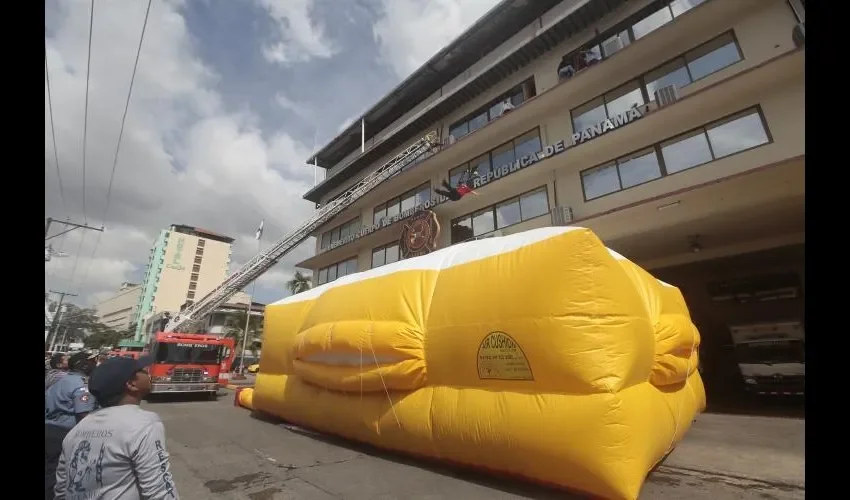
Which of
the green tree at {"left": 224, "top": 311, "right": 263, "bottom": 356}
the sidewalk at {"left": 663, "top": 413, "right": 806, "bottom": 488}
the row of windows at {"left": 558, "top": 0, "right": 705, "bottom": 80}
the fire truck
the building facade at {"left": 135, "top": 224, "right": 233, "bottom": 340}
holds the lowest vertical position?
the sidewalk at {"left": 663, "top": 413, "right": 806, "bottom": 488}

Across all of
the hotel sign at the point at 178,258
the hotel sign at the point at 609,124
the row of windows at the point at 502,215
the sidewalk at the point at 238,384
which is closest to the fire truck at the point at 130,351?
the sidewalk at the point at 238,384

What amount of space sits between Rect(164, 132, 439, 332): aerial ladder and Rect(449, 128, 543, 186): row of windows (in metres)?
3.06

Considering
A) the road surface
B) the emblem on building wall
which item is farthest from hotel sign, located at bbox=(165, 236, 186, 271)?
the road surface

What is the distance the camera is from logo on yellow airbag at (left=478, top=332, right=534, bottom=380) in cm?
442

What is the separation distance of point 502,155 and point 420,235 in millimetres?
5272

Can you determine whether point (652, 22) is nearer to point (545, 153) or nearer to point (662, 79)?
point (662, 79)

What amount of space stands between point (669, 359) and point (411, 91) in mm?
20894

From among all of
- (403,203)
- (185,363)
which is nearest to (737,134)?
(403,203)

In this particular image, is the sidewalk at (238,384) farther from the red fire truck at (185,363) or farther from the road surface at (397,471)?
the road surface at (397,471)

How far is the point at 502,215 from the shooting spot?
1548cm

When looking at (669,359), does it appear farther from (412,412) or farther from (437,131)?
(437,131)

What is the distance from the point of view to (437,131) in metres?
20.5

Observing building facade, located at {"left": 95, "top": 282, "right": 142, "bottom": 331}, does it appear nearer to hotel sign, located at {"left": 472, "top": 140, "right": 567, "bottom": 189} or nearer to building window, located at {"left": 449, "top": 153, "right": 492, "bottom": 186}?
building window, located at {"left": 449, "top": 153, "right": 492, "bottom": 186}
